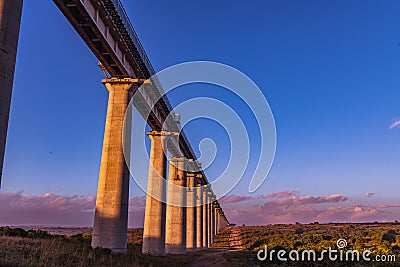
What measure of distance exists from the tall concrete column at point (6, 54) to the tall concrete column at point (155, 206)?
85.8 feet

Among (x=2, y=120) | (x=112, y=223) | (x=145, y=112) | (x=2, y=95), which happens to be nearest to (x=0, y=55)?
(x=2, y=95)

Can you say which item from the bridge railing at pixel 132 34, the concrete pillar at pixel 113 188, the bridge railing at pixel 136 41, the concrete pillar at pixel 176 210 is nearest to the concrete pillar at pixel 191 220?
the concrete pillar at pixel 176 210

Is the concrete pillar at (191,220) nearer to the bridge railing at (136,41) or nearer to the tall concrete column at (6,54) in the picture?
the bridge railing at (136,41)

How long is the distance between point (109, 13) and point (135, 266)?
13.3 meters

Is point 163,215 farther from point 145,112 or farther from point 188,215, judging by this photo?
point 188,215

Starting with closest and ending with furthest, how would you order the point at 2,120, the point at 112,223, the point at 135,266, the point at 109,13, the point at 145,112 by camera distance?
the point at 2,120 → the point at 135,266 → the point at 109,13 → the point at 112,223 → the point at 145,112

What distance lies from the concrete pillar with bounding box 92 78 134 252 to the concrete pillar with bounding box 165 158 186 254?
22847mm

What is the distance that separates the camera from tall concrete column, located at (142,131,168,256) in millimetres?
36656

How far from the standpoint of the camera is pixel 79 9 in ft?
62.8

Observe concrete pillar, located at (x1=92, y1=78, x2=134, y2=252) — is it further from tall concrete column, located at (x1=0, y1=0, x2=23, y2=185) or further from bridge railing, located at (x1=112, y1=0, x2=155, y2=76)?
tall concrete column, located at (x1=0, y1=0, x2=23, y2=185)

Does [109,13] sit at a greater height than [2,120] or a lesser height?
greater

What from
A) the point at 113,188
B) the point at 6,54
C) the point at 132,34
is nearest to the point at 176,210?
the point at 113,188

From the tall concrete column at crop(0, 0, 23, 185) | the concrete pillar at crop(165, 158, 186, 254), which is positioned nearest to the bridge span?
the tall concrete column at crop(0, 0, 23, 185)

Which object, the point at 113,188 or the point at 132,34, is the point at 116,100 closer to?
the point at 132,34
